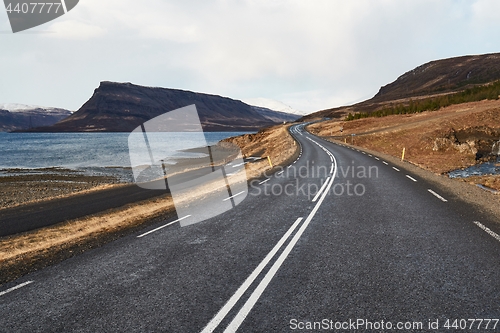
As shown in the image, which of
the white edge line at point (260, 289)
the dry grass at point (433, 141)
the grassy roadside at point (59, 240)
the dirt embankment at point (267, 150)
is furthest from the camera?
the dirt embankment at point (267, 150)

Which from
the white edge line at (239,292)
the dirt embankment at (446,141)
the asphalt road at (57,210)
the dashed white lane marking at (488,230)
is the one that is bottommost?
the dirt embankment at (446,141)

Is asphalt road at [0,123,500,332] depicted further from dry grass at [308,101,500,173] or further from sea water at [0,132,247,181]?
sea water at [0,132,247,181]

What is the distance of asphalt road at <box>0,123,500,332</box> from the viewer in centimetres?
394

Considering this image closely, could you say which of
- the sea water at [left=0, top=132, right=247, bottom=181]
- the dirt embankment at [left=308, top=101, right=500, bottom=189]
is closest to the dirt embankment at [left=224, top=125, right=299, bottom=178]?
the dirt embankment at [left=308, top=101, right=500, bottom=189]

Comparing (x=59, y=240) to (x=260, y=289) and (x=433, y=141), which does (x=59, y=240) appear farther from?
(x=433, y=141)

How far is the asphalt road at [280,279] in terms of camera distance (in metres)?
3.94

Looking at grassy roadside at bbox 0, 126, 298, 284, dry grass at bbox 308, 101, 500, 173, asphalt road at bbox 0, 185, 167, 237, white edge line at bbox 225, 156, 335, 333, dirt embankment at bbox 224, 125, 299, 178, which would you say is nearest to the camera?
white edge line at bbox 225, 156, 335, 333

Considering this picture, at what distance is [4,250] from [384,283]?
9.65m

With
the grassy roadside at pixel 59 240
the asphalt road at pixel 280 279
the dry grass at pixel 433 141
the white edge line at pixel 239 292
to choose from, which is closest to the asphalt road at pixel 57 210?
the grassy roadside at pixel 59 240

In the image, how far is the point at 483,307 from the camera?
4.07 metres

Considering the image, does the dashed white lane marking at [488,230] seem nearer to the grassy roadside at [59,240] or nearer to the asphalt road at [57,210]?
the grassy roadside at [59,240]

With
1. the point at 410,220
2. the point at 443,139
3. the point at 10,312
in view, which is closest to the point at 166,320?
the point at 10,312

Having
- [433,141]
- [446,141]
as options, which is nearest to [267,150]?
[433,141]

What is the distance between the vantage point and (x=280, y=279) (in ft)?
16.4
